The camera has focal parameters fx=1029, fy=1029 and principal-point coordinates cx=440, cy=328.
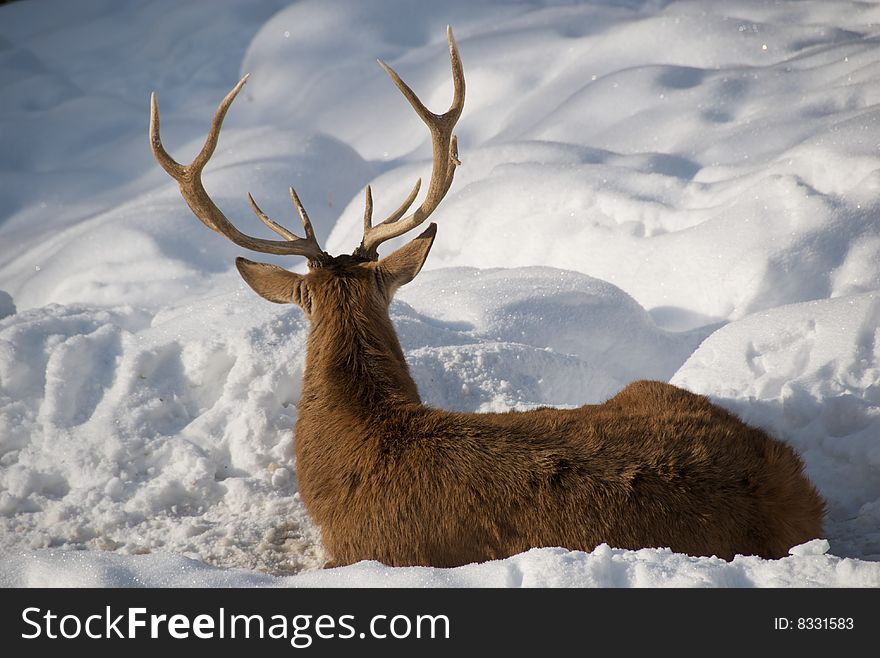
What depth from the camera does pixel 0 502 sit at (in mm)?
4656

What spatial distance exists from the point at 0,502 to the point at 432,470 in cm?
229

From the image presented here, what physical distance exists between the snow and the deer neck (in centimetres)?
72

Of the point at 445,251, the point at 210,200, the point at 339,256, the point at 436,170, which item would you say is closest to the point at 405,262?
the point at 339,256

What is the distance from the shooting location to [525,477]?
3428 millimetres

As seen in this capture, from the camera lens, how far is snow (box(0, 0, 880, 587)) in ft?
14.6

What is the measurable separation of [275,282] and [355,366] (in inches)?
24.5

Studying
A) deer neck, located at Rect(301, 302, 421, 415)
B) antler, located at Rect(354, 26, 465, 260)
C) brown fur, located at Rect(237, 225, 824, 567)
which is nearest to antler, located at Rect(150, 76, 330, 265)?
antler, located at Rect(354, 26, 465, 260)

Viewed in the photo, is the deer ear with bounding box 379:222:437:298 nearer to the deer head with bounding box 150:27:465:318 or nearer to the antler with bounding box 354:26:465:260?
the deer head with bounding box 150:27:465:318

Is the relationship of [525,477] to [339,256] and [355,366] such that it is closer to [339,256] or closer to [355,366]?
[355,366]

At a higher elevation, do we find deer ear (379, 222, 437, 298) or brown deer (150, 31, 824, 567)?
deer ear (379, 222, 437, 298)

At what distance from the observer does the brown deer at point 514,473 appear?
336 cm
